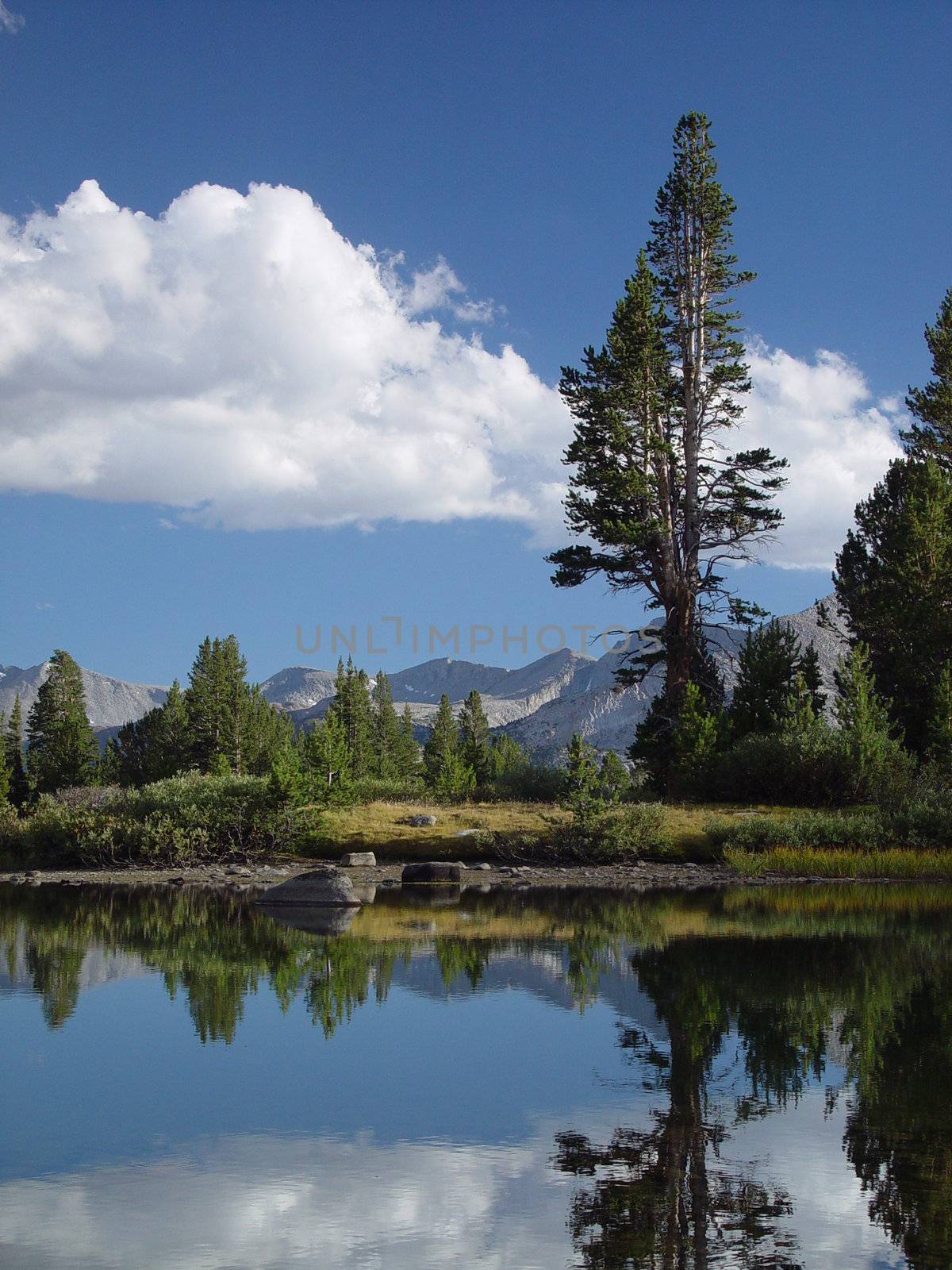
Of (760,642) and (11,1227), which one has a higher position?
(760,642)

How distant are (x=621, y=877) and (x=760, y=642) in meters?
14.5

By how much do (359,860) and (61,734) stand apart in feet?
166

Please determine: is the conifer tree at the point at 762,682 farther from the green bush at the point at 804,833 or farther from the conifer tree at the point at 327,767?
the conifer tree at the point at 327,767

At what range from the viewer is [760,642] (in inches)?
1428

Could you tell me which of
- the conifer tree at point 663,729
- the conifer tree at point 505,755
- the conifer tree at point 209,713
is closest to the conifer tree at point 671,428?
the conifer tree at point 663,729

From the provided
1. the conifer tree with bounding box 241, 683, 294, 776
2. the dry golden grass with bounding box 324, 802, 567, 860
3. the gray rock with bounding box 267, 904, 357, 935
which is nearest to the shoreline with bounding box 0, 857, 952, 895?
the dry golden grass with bounding box 324, 802, 567, 860

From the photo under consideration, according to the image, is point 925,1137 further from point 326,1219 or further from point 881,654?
point 881,654

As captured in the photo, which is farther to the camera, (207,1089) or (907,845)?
(907,845)

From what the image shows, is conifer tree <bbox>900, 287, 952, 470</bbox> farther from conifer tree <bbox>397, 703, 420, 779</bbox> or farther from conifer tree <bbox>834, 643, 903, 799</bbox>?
conifer tree <bbox>397, 703, 420, 779</bbox>

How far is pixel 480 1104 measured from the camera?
734cm

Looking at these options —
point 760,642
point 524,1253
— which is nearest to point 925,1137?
point 524,1253

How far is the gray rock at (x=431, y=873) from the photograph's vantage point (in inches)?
948

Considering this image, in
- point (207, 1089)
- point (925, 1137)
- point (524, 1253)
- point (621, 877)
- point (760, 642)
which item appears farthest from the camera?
point (760, 642)

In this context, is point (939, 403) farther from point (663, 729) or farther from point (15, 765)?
point (15, 765)
